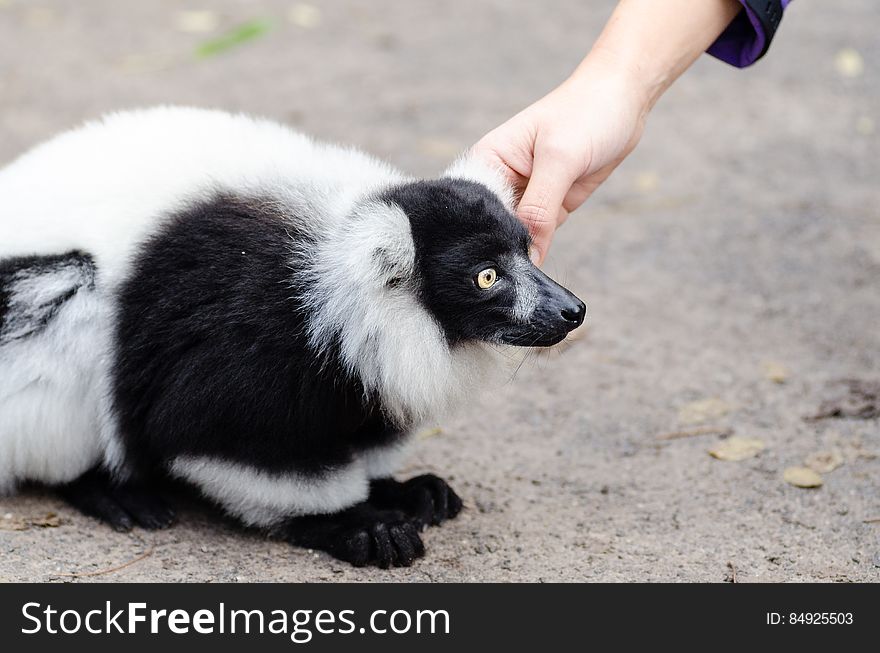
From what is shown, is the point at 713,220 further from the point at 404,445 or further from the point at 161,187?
the point at 161,187

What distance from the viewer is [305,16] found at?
1008 cm

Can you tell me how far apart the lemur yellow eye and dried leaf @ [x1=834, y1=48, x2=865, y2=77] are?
6686 mm

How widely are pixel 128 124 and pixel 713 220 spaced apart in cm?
414

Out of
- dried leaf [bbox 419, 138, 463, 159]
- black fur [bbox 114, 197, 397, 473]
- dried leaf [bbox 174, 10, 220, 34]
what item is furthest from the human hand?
dried leaf [bbox 174, 10, 220, 34]

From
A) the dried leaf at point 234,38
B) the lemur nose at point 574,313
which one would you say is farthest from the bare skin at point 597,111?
the dried leaf at point 234,38

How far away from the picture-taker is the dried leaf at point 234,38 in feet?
29.0

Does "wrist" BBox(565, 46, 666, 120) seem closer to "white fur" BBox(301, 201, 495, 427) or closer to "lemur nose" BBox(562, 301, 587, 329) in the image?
"lemur nose" BBox(562, 301, 587, 329)

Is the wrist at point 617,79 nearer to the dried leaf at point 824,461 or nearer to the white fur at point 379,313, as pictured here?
the white fur at point 379,313

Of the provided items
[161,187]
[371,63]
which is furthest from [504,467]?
[371,63]

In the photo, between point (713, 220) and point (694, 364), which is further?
point (713, 220)

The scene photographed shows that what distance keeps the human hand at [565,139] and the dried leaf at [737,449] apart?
4.12ft

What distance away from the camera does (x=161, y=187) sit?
3.77 metres

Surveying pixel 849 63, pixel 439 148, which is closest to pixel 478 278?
pixel 439 148

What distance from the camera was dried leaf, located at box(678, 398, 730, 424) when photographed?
4.94 meters
